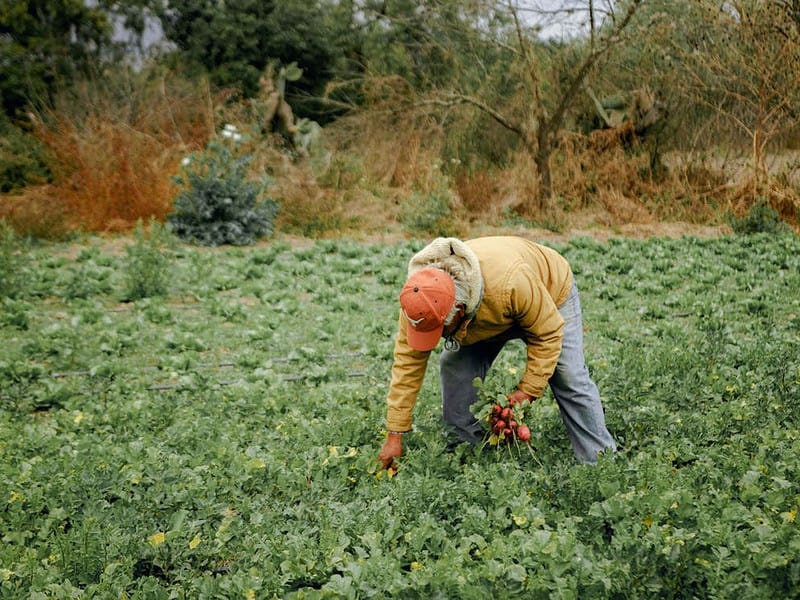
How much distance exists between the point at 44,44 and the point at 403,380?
65.6ft

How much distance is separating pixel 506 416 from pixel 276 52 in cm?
2034

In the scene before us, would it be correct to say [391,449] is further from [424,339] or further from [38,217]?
[38,217]

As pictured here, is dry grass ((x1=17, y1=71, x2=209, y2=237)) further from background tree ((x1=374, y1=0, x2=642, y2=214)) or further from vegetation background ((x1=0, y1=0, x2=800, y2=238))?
background tree ((x1=374, y1=0, x2=642, y2=214))

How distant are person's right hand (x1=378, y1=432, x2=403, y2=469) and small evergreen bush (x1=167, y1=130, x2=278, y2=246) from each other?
733cm

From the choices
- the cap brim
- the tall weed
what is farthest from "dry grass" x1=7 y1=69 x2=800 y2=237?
the cap brim

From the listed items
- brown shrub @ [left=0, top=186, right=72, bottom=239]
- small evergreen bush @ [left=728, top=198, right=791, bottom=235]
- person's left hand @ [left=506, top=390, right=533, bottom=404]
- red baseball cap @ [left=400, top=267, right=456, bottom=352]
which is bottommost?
brown shrub @ [left=0, top=186, right=72, bottom=239]

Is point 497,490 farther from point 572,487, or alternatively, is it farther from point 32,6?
point 32,6

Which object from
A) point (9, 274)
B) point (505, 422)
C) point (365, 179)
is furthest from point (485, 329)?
point (365, 179)

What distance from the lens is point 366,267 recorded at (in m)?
9.16

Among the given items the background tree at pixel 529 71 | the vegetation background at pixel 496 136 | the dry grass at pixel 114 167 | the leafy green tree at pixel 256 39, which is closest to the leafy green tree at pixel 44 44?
the vegetation background at pixel 496 136

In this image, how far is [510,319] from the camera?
3.26 m

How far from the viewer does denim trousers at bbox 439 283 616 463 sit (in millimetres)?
3531

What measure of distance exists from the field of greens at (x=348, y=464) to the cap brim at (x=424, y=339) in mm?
635

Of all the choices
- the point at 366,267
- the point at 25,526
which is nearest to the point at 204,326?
the point at 366,267
